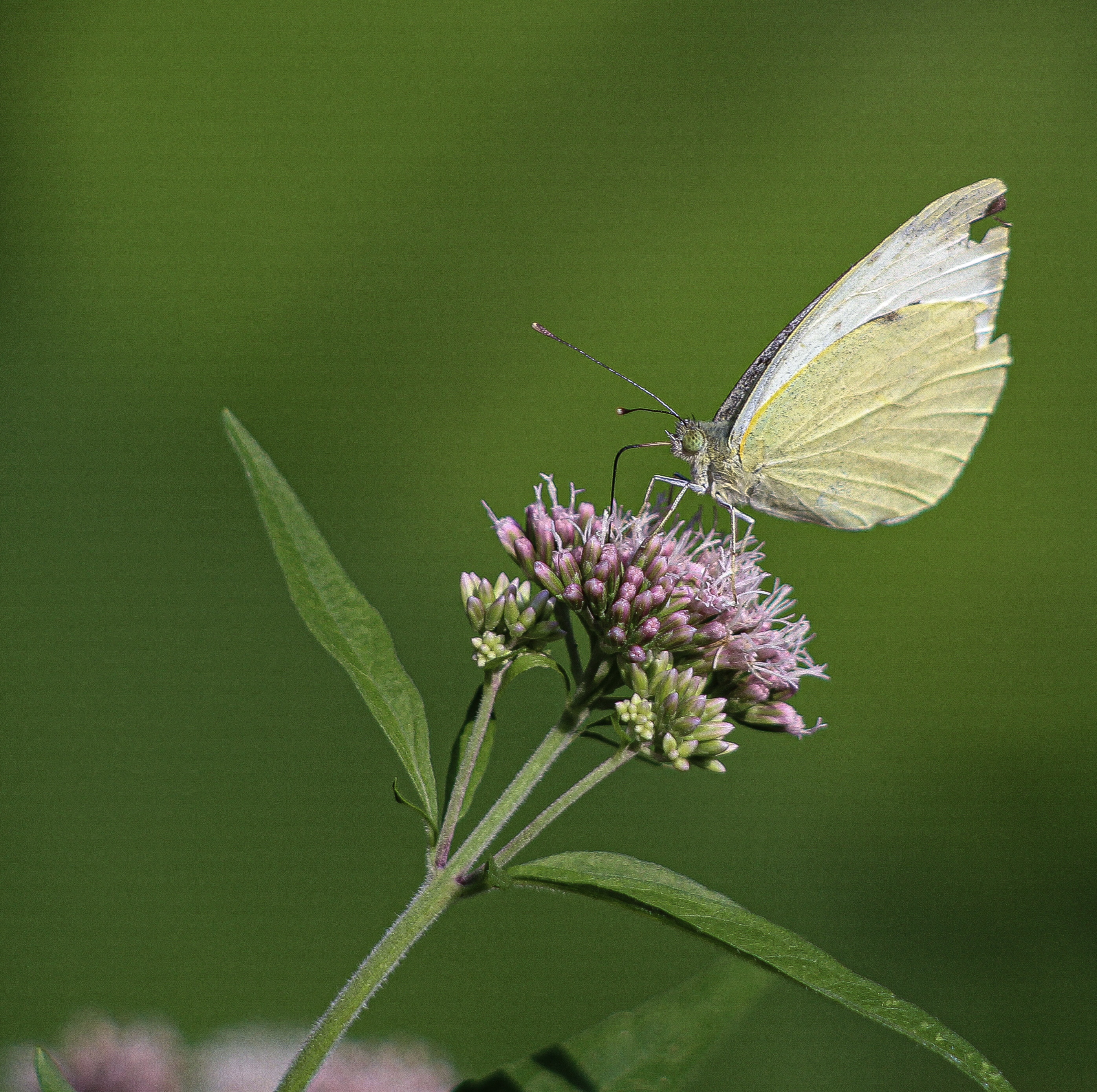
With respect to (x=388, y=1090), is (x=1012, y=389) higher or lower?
lower

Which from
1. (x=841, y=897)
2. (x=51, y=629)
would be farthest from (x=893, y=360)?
(x=51, y=629)

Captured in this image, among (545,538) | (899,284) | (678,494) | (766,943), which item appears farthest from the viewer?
(899,284)

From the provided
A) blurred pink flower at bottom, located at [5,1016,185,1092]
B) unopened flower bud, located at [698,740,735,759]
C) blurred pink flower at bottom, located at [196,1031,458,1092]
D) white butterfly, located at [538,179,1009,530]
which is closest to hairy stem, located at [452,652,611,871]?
unopened flower bud, located at [698,740,735,759]

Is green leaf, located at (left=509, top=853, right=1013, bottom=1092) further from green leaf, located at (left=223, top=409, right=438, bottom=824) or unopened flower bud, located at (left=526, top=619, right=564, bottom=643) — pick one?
unopened flower bud, located at (left=526, top=619, right=564, bottom=643)

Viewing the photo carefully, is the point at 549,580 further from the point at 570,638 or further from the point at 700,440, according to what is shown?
the point at 700,440

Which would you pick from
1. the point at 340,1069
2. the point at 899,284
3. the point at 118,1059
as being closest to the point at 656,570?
the point at 899,284

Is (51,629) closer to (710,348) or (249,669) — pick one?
(249,669)
